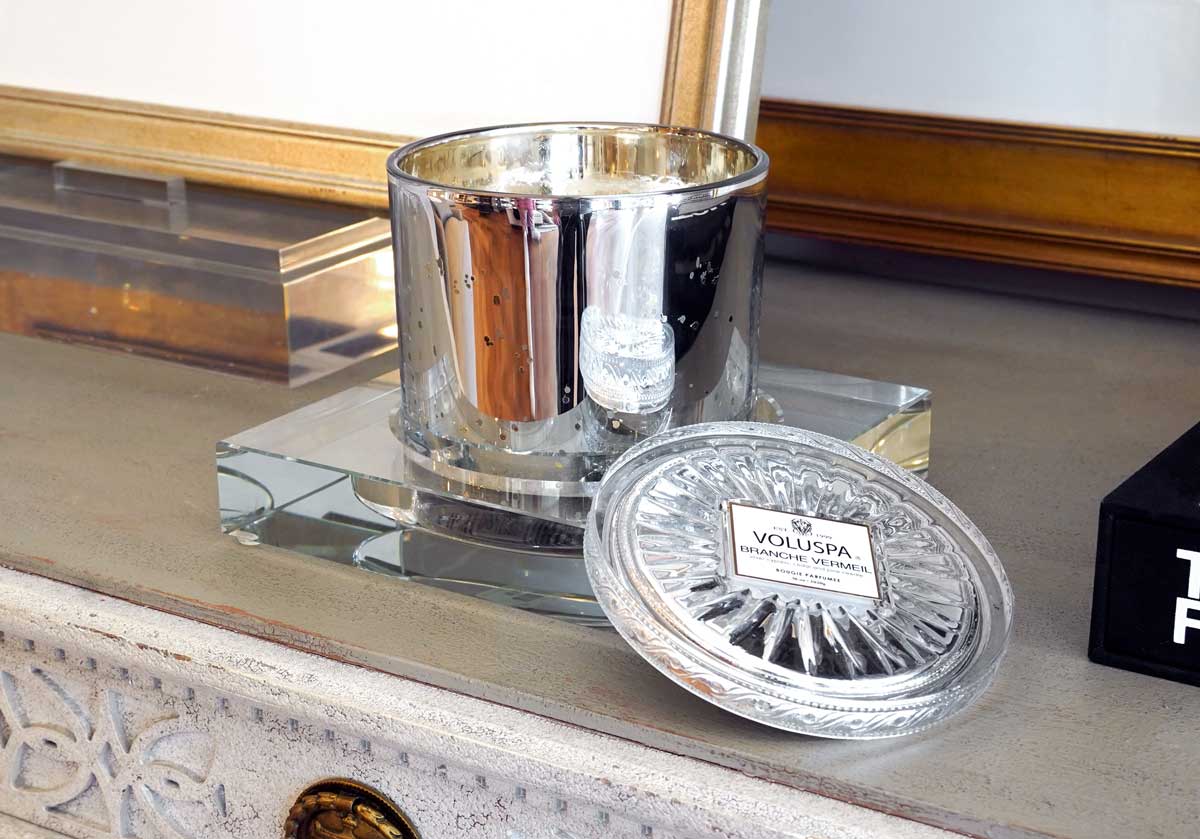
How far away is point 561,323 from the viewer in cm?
45

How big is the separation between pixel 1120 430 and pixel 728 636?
0.33 metres

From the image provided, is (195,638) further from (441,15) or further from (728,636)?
(441,15)

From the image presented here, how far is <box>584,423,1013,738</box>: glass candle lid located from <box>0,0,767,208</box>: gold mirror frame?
0.25m

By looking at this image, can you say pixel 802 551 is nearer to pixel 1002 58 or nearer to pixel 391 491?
pixel 391 491

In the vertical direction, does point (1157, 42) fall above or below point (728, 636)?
above

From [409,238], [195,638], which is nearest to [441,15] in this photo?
[409,238]

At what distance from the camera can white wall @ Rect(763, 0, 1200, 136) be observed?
28.7 inches

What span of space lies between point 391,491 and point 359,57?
341 millimetres

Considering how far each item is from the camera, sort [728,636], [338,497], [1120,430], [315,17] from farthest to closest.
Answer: [315,17], [1120,430], [338,497], [728,636]

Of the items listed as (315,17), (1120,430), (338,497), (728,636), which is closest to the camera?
(728,636)

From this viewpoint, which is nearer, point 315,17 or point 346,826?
point 346,826

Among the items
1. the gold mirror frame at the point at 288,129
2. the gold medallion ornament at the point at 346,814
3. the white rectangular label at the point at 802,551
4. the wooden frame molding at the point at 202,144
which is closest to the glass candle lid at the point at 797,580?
the white rectangular label at the point at 802,551

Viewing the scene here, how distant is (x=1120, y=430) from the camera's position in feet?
2.08

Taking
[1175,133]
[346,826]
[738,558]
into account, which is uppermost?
[1175,133]
